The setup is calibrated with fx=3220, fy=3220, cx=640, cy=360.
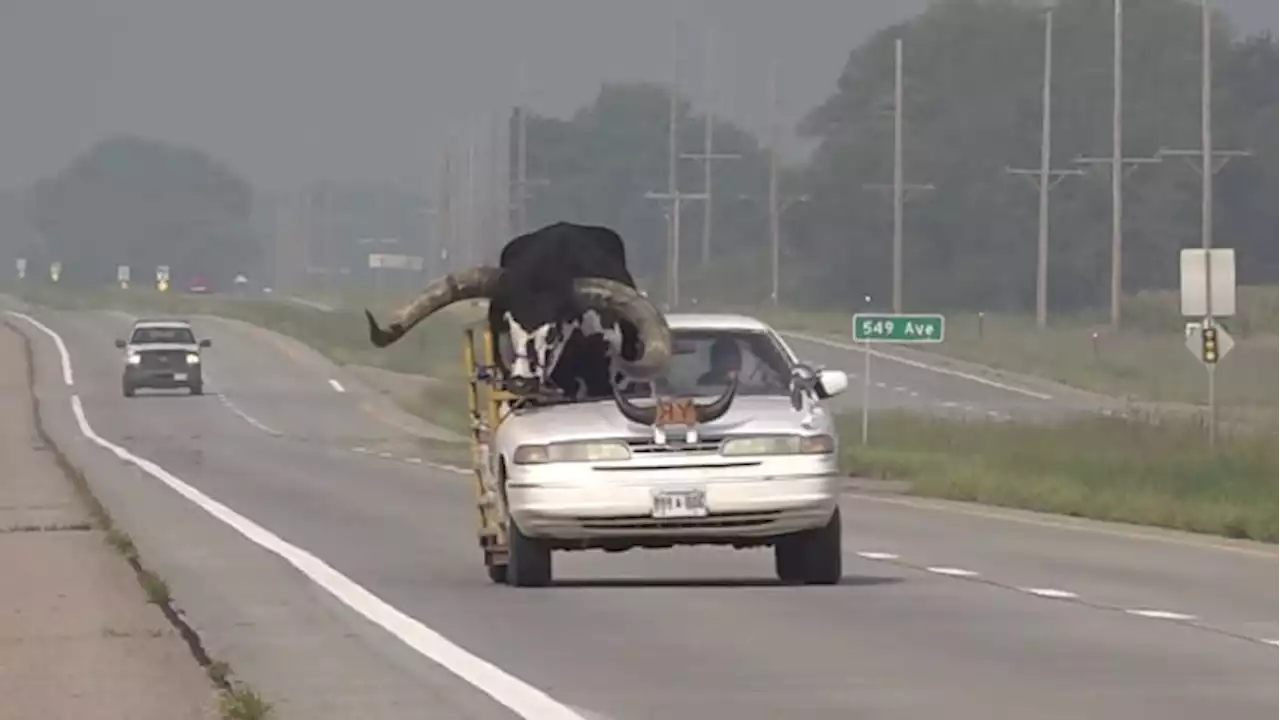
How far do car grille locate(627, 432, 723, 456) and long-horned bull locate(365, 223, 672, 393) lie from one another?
29.7 inches

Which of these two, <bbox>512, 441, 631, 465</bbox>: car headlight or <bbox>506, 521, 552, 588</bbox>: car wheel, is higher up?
<bbox>512, 441, 631, 465</bbox>: car headlight

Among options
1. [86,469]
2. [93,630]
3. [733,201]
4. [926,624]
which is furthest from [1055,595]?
[733,201]

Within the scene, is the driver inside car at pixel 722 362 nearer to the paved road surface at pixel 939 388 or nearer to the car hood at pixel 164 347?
the paved road surface at pixel 939 388

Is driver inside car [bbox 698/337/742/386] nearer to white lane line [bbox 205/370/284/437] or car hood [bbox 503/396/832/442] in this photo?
car hood [bbox 503/396/832/442]

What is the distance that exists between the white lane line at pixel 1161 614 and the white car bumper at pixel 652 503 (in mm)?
2148

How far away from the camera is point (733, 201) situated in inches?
6964

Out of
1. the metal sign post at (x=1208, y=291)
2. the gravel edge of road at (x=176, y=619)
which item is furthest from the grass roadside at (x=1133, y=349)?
the gravel edge of road at (x=176, y=619)

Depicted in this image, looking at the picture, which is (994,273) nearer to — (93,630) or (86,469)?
(86,469)

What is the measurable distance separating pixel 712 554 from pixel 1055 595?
204 inches

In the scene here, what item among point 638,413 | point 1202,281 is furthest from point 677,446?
point 1202,281

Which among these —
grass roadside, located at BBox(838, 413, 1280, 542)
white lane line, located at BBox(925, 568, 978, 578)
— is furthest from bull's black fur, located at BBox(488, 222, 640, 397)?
grass roadside, located at BBox(838, 413, 1280, 542)

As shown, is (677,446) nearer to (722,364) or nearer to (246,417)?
(722,364)

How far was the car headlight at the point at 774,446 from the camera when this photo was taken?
20000 mm

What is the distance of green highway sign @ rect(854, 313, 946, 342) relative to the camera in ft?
156
